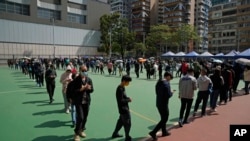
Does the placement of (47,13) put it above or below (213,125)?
above

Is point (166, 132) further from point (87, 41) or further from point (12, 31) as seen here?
point (87, 41)

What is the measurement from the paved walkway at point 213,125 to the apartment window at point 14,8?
164 feet

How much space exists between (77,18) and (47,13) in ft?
28.0

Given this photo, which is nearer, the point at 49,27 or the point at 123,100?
the point at 123,100

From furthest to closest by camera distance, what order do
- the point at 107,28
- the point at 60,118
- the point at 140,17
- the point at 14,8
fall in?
the point at 140,17, the point at 107,28, the point at 14,8, the point at 60,118

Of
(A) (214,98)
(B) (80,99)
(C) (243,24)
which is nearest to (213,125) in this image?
(A) (214,98)

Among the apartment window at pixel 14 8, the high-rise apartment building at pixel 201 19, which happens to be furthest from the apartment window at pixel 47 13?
the high-rise apartment building at pixel 201 19

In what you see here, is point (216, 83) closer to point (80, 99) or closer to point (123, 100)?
point (123, 100)

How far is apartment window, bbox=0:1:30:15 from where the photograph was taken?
4794 cm

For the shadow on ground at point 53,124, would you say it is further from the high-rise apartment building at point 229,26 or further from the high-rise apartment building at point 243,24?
the high-rise apartment building at point 243,24

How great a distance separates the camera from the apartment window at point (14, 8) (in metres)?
47.9

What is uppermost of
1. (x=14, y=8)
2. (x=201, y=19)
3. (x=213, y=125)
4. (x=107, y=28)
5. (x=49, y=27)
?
(x=201, y=19)

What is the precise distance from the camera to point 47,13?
5609 centimetres

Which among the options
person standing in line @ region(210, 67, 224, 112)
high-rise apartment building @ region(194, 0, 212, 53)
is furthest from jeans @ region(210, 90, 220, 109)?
high-rise apartment building @ region(194, 0, 212, 53)
